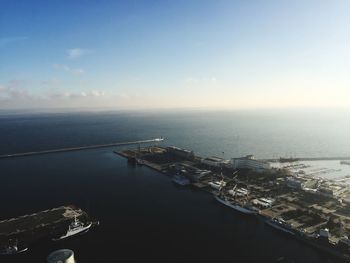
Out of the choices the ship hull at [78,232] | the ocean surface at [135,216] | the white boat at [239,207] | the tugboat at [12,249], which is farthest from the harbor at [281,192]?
the tugboat at [12,249]

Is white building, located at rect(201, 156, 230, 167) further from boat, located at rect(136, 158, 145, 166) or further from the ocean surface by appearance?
boat, located at rect(136, 158, 145, 166)

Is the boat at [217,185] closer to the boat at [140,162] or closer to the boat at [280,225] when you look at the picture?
the boat at [280,225]

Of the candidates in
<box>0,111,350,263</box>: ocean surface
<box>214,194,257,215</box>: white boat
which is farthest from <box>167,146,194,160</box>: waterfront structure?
<box>214,194,257,215</box>: white boat

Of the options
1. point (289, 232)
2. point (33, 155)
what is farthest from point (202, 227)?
point (33, 155)

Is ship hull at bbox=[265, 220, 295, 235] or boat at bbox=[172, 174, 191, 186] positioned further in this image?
boat at bbox=[172, 174, 191, 186]

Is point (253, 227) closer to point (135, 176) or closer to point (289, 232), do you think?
point (289, 232)

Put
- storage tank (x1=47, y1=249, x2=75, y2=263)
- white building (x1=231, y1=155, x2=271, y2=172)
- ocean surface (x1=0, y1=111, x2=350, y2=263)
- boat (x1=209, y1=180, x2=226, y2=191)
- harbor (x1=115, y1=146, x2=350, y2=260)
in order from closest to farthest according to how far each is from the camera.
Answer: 1. storage tank (x1=47, y1=249, x2=75, y2=263)
2. ocean surface (x1=0, y1=111, x2=350, y2=263)
3. harbor (x1=115, y1=146, x2=350, y2=260)
4. boat (x1=209, y1=180, x2=226, y2=191)
5. white building (x1=231, y1=155, x2=271, y2=172)
